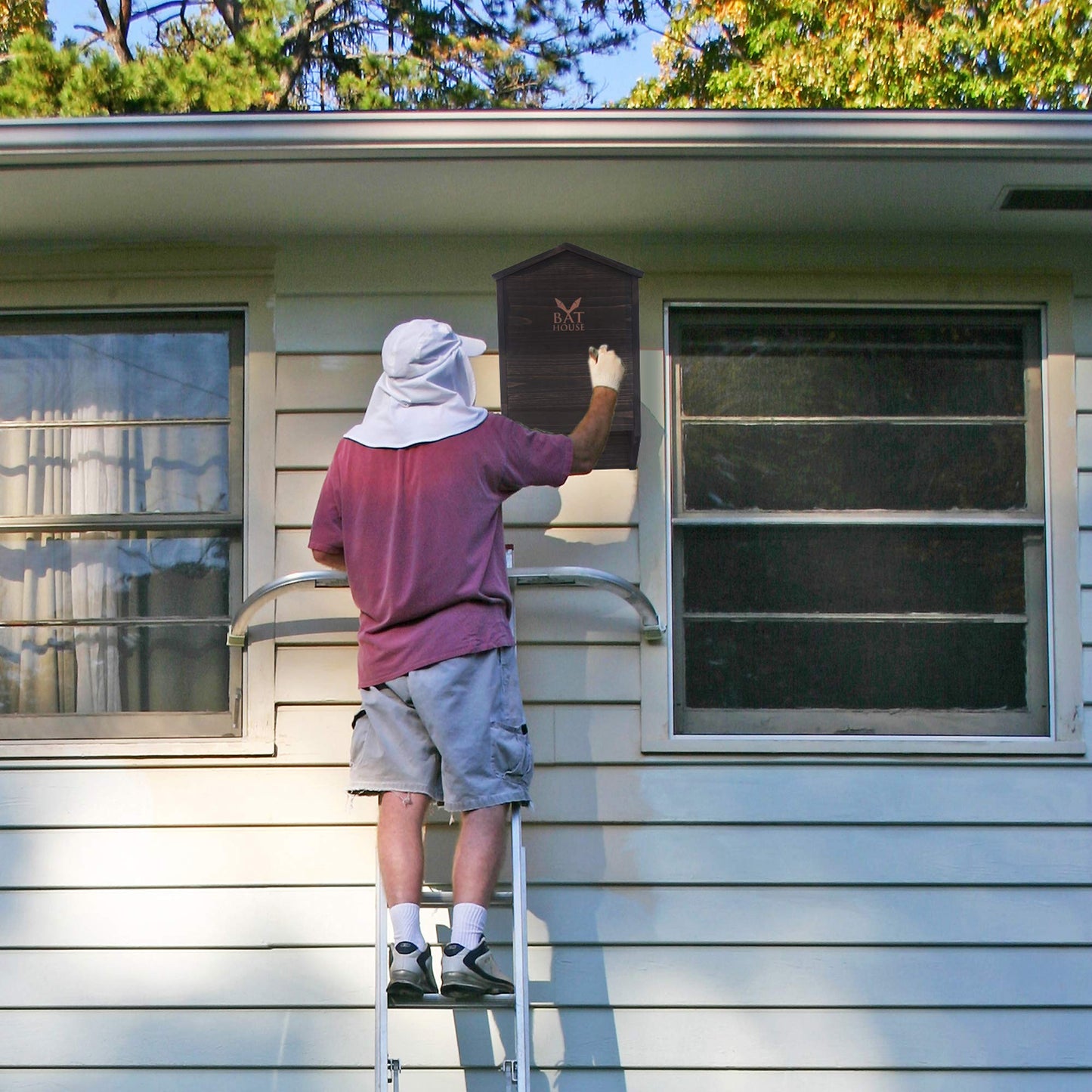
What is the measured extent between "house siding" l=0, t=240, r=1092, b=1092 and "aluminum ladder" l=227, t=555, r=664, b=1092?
10cm

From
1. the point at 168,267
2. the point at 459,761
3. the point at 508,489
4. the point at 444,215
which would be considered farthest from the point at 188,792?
the point at 444,215

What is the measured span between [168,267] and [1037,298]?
2406 mm

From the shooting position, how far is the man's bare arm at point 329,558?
304 centimetres

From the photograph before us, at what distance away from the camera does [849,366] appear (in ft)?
11.4

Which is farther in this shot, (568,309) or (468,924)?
(568,309)

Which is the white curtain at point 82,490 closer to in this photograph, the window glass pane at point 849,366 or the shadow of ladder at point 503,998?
the shadow of ladder at point 503,998

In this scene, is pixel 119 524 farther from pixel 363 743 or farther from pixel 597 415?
pixel 597 415

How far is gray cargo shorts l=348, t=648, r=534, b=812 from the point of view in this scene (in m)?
2.72

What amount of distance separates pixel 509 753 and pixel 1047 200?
77.7 inches

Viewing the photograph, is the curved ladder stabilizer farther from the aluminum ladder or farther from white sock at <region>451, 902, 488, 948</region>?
white sock at <region>451, 902, 488, 948</region>

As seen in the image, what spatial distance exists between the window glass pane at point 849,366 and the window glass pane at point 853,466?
0.05 meters

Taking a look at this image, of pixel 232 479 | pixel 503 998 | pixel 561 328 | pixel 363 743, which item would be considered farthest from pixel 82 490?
pixel 503 998

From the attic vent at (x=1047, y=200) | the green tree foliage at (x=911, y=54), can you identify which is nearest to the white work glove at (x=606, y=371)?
the attic vent at (x=1047, y=200)

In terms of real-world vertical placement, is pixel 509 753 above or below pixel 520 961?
above
